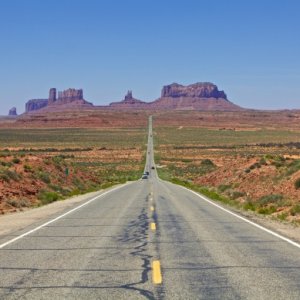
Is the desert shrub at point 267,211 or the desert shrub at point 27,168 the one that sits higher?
the desert shrub at point 27,168

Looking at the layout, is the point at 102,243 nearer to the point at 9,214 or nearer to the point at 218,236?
the point at 218,236

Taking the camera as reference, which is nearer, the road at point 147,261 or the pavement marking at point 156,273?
the road at point 147,261

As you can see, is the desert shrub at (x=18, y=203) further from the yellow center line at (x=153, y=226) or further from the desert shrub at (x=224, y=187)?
the desert shrub at (x=224, y=187)

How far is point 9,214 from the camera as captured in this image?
74.1ft

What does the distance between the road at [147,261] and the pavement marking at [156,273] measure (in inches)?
0.6

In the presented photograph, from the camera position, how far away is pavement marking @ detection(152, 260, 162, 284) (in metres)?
8.73

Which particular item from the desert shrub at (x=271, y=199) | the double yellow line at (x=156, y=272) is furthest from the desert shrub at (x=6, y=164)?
the double yellow line at (x=156, y=272)

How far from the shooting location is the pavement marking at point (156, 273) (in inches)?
344

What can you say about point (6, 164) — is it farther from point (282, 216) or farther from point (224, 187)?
point (282, 216)

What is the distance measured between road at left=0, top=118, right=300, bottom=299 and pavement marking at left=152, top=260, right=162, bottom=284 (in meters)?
0.02

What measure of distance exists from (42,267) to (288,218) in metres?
12.3

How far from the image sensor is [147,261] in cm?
1055

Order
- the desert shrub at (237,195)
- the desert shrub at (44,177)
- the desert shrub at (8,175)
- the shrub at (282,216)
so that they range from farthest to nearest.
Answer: the desert shrub at (44,177), the desert shrub at (237,195), the desert shrub at (8,175), the shrub at (282,216)

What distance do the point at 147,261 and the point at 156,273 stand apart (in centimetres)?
125
